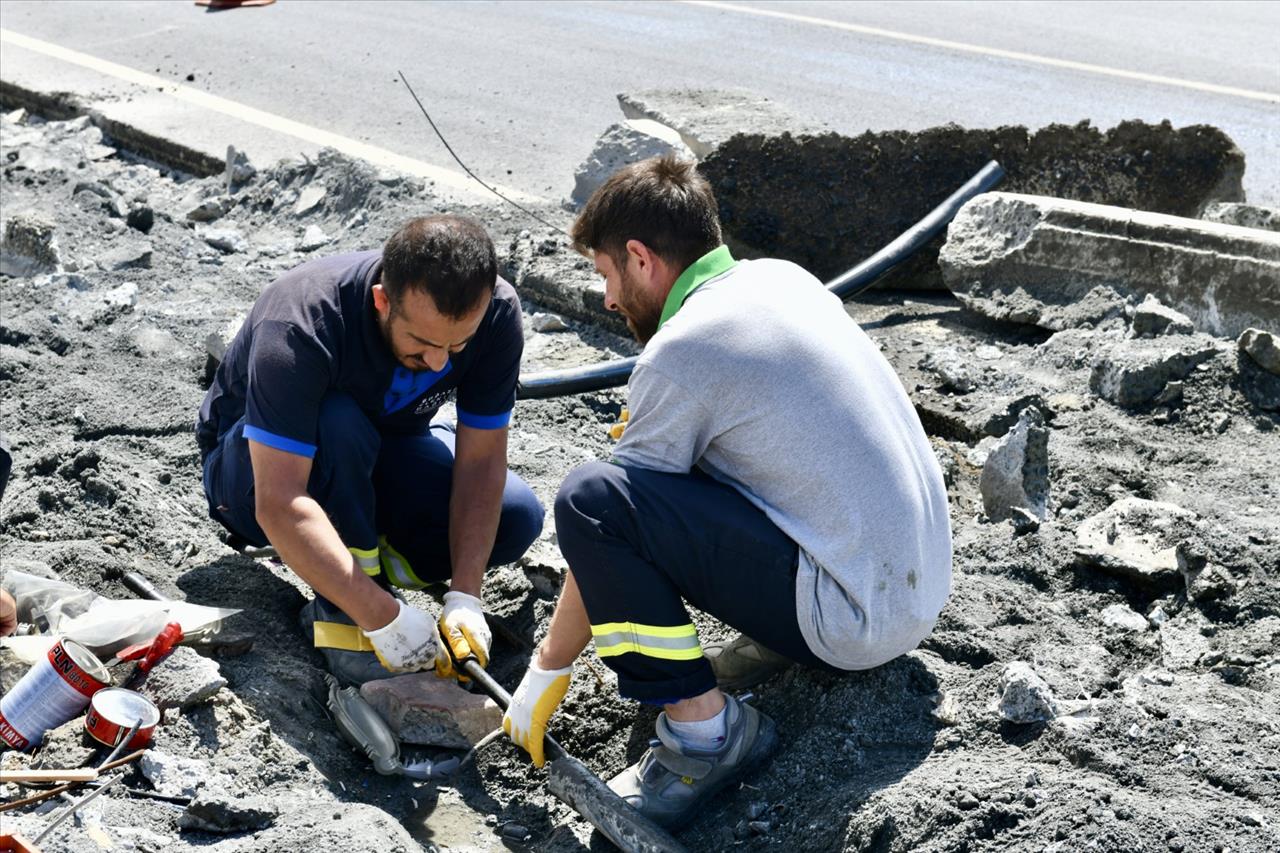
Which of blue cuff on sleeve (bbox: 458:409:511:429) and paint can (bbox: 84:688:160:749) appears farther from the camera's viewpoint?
blue cuff on sleeve (bbox: 458:409:511:429)

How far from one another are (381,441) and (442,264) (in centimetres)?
67

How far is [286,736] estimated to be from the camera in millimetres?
3064

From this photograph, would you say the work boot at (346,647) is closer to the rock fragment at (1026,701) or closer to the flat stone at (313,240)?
the rock fragment at (1026,701)

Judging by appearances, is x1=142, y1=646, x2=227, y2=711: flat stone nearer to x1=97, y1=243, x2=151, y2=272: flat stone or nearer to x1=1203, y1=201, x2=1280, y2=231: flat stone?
x1=97, y1=243, x2=151, y2=272: flat stone

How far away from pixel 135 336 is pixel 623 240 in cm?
277

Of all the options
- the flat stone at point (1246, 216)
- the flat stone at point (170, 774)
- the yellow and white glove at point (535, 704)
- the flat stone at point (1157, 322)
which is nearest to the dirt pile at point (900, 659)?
the flat stone at point (170, 774)

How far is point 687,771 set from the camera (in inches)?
116

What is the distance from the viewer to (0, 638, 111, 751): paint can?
9.29 ft

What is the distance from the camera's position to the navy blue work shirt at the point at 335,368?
3061 millimetres

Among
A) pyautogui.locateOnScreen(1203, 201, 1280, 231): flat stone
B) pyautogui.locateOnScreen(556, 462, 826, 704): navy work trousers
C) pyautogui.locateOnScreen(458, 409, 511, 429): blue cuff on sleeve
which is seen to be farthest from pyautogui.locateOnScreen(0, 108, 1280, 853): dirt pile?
pyautogui.locateOnScreen(1203, 201, 1280, 231): flat stone

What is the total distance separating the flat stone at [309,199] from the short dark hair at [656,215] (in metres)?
3.70

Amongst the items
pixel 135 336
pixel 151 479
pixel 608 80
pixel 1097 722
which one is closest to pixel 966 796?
pixel 1097 722

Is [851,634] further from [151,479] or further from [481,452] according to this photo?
[151,479]

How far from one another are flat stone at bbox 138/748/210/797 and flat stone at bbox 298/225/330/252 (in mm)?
3513
